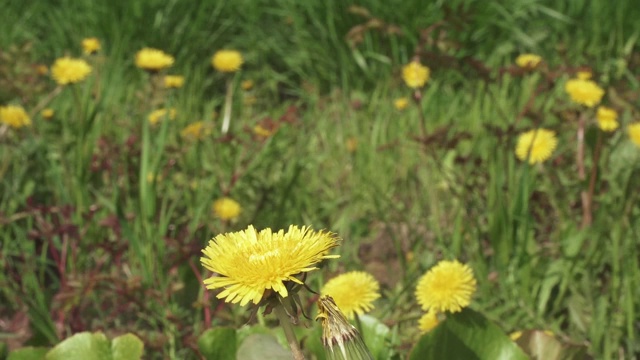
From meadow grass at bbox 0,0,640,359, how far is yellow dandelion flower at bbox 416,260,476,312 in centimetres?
20

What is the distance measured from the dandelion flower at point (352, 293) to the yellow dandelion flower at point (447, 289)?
0.26ft

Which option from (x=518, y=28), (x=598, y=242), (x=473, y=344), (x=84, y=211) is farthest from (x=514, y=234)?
(x=518, y=28)

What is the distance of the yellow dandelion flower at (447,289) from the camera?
3.91 ft

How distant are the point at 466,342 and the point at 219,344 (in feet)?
1.15

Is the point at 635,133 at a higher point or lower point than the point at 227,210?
higher

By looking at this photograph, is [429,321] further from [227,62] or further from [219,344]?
[227,62]

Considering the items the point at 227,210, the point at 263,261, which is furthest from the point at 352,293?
the point at 227,210

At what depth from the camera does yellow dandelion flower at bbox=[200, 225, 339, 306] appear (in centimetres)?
80

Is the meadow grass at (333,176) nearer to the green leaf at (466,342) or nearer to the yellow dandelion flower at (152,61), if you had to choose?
the yellow dandelion flower at (152,61)

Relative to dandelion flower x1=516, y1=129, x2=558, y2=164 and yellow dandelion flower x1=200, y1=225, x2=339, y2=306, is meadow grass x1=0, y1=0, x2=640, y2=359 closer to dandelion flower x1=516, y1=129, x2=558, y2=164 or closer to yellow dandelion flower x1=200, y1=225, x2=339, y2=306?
dandelion flower x1=516, y1=129, x2=558, y2=164

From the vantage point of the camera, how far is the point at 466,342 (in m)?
1.15

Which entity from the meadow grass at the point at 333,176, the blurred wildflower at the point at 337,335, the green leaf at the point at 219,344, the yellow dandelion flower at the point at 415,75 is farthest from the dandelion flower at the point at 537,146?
the blurred wildflower at the point at 337,335

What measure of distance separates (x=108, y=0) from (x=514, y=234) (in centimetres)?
240

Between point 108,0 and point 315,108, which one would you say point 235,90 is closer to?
point 315,108
